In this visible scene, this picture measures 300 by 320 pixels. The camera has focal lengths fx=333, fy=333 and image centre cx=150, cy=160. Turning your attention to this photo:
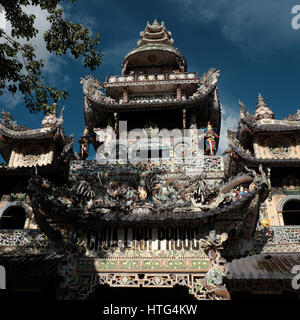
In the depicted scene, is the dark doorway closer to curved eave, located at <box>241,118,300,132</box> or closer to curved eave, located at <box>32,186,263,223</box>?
curved eave, located at <box>32,186,263,223</box>

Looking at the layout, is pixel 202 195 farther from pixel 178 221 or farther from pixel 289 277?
pixel 289 277

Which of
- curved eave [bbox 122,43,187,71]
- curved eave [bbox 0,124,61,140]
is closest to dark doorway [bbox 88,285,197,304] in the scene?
curved eave [bbox 0,124,61,140]

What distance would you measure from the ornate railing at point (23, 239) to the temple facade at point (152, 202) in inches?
1.7

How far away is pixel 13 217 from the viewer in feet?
51.1

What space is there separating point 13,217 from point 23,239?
2.74m

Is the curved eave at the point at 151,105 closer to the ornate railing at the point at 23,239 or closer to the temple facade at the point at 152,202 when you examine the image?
the temple facade at the point at 152,202

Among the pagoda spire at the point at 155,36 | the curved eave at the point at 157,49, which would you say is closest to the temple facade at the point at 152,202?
the curved eave at the point at 157,49

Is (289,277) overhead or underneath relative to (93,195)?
underneath

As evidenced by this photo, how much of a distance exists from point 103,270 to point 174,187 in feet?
14.0

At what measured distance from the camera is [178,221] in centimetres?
1035

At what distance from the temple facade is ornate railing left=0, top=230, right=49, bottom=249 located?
0.04 metres
